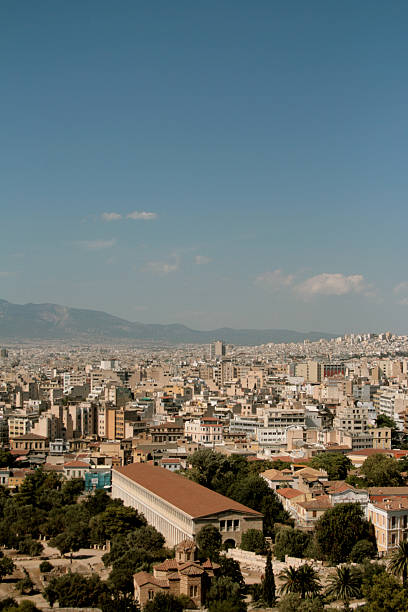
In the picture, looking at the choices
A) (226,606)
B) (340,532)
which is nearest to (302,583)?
(226,606)

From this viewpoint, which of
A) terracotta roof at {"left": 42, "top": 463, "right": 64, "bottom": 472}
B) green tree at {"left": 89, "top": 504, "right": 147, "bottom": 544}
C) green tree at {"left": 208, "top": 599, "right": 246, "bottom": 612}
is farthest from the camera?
terracotta roof at {"left": 42, "top": 463, "right": 64, "bottom": 472}

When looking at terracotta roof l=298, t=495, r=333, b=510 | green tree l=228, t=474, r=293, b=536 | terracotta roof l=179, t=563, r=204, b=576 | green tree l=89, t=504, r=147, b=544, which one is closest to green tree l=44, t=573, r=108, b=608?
terracotta roof l=179, t=563, r=204, b=576

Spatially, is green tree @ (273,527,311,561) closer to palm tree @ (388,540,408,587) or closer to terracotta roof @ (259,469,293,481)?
palm tree @ (388,540,408,587)

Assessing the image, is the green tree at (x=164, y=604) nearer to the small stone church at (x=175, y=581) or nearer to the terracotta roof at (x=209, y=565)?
the small stone church at (x=175, y=581)

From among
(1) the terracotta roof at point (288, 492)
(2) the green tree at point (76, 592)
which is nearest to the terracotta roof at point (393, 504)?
(1) the terracotta roof at point (288, 492)

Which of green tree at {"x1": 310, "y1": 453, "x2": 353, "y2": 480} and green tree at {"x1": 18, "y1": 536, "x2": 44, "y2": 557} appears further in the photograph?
green tree at {"x1": 310, "y1": 453, "x2": 353, "y2": 480}

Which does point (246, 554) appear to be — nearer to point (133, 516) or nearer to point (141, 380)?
point (133, 516)

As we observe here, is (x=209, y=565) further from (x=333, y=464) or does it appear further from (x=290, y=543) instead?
(x=333, y=464)
